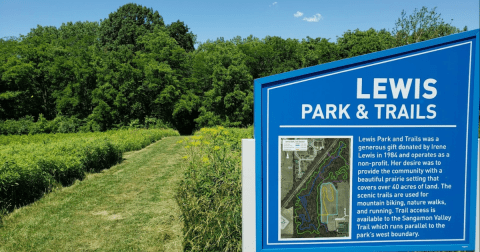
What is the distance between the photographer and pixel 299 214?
2.56 metres

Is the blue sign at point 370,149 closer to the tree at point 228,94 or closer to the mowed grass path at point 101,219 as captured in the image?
the mowed grass path at point 101,219

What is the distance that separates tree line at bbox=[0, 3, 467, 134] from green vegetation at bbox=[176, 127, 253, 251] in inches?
1085

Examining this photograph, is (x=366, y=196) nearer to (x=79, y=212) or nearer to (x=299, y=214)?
(x=299, y=214)

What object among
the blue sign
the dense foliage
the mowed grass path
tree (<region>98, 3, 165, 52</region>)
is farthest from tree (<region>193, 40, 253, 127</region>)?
the blue sign

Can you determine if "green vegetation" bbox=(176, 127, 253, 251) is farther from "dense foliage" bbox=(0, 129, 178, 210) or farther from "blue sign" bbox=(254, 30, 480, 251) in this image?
"dense foliage" bbox=(0, 129, 178, 210)

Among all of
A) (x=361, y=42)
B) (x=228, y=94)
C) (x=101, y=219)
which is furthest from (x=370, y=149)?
(x=361, y=42)

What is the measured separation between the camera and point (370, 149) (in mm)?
2525

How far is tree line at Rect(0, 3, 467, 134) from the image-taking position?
34.3m

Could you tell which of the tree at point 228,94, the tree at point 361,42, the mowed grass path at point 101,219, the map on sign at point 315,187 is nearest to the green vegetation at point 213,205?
the mowed grass path at point 101,219

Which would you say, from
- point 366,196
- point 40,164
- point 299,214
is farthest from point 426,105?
point 40,164

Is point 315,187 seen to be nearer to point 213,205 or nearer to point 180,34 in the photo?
point 213,205

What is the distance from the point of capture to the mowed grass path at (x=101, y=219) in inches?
199

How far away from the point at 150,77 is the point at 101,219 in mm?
31403

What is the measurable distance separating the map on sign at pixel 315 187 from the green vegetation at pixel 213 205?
1661mm
